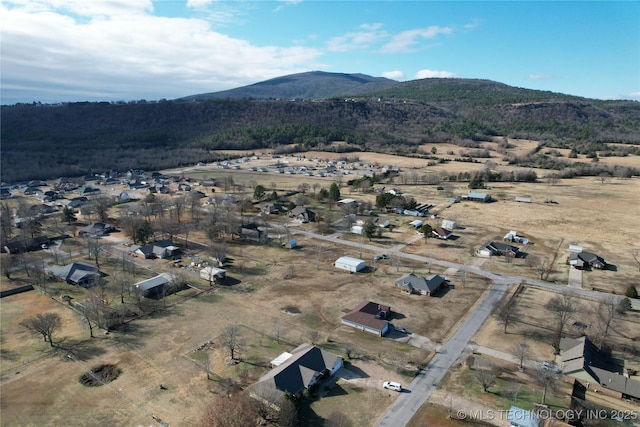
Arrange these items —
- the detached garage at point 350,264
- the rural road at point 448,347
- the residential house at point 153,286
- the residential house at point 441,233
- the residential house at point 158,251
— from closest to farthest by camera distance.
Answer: the rural road at point 448,347
the residential house at point 153,286
the detached garage at point 350,264
the residential house at point 158,251
the residential house at point 441,233

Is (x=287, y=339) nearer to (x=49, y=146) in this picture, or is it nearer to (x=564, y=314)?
(x=564, y=314)

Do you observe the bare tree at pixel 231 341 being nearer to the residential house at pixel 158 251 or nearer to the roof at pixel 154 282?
the roof at pixel 154 282

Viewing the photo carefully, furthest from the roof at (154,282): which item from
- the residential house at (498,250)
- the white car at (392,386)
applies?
the residential house at (498,250)

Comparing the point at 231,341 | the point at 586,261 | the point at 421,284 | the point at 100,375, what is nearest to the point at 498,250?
the point at 586,261

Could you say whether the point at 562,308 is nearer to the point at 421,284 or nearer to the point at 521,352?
the point at 521,352

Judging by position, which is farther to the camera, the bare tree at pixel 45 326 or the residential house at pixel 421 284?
the residential house at pixel 421 284

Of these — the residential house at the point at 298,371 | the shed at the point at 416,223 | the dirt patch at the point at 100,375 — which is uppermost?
the shed at the point at 416,223

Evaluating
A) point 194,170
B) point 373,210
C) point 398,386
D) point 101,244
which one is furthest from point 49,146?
point 398,386
